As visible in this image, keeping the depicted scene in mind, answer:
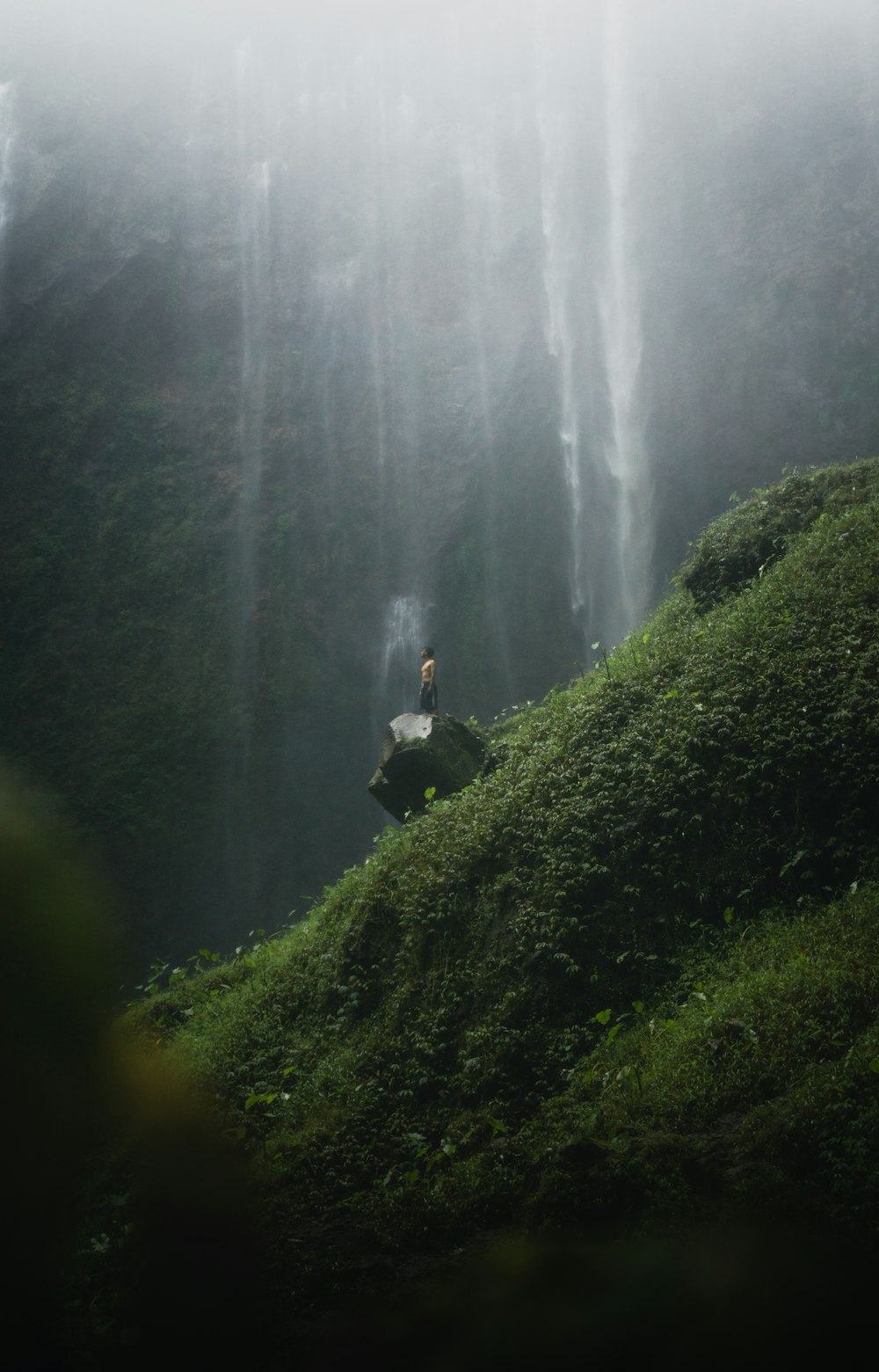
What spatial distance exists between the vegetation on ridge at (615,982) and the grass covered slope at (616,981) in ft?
0.07

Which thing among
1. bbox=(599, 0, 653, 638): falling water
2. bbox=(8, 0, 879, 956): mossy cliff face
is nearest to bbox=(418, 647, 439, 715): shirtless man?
Result: bbox=(599, 0, 653, 638): falling water

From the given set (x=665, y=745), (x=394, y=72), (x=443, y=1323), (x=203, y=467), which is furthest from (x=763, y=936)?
(x=394, y=72)

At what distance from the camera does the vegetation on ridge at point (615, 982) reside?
374 centimetres

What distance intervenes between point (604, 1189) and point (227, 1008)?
219 inches

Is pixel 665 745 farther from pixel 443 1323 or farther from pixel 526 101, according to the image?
pixel 526 101

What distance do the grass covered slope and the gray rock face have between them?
553mm

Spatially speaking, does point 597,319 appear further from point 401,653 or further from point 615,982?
point 615,982

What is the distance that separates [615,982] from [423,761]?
13.7 feet

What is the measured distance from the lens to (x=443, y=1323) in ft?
8.20

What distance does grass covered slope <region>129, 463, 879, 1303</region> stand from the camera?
12.3 ft

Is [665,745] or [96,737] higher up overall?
[96,737]

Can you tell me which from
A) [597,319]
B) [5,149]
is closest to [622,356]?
[597,319]

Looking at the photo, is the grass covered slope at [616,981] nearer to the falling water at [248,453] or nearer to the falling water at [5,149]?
the falling water at [248,453]

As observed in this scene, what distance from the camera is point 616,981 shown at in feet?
19.8
